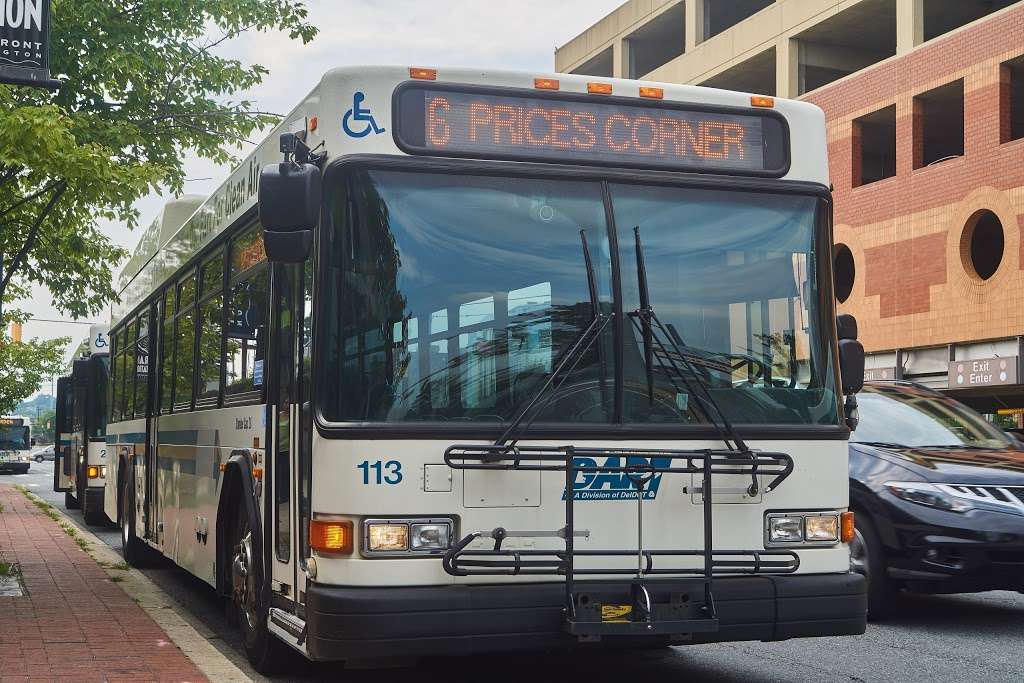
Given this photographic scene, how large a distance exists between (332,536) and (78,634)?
3.42 metres

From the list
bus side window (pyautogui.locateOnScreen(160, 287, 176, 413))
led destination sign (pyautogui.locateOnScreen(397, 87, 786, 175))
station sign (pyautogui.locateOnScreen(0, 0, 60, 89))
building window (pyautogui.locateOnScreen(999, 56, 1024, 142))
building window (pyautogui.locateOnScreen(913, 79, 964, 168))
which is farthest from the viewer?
building window (pyautogui.locateOnScreen(913, 79, 964, 168))

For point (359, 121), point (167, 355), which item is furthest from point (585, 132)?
point (167, 355)

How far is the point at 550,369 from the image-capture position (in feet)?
20.9

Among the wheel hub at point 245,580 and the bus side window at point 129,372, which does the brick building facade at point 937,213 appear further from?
the wheel hub at point 245,580

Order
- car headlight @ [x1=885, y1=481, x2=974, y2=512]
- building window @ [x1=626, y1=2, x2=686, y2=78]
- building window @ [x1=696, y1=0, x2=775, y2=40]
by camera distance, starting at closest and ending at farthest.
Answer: car headlight @ [x1=885, y1=481, x2=974, y2=512], building window @ [x1=696, y1=0, x2=775, y2=40], building window @ [x1=626, y1=2, x2=686, y2=78]

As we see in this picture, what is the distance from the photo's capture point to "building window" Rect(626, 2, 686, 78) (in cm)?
4528

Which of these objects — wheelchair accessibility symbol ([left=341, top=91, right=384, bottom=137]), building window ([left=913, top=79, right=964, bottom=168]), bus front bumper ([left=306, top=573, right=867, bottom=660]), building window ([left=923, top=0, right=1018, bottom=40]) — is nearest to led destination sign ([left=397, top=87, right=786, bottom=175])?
wheelchair accessibility symbol ([left=341, top=91, right=384, bottom=137])

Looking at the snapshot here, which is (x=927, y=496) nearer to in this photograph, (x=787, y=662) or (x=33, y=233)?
(x=787, y=662)

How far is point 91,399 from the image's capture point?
71.1ft

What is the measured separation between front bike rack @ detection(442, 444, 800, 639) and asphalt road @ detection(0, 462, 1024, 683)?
1570 millimetres

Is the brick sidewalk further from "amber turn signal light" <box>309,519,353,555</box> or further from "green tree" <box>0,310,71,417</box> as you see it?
"green tree" <box>0,310,71,417</box>

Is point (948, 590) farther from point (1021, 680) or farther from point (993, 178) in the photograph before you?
point (993, 178)

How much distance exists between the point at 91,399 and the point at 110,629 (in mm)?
13128

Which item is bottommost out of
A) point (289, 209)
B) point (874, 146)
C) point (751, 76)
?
point (289, 209)
